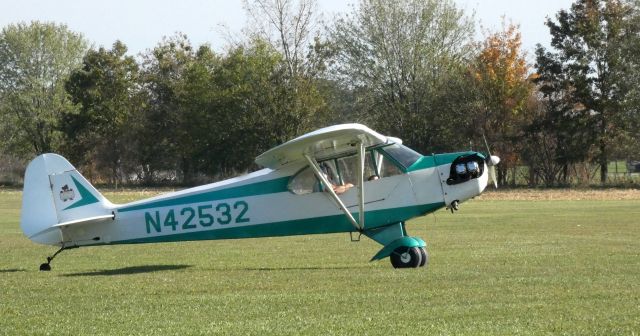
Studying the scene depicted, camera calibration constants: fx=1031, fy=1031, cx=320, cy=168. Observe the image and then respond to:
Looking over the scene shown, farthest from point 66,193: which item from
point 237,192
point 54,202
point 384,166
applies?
point 384,166

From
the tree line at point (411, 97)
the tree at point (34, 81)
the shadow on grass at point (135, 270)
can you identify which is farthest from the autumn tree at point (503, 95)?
the shadow on grass at point (135, 270)

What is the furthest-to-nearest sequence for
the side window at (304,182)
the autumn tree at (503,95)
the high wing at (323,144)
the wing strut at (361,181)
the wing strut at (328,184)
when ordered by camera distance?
the autumn tree at (503,95) < the side window at (304,182) < the wing strut at (328,184) < the wing strut at (361,181) < the high wing at (323,144)

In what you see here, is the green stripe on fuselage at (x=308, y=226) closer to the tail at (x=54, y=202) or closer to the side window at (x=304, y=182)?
the side window at (x=304, y=182)

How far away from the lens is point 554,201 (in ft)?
146

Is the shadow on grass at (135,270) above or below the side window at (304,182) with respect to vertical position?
below

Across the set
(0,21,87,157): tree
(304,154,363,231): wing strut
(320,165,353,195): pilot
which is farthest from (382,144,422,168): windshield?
(0,21,87,157): tree

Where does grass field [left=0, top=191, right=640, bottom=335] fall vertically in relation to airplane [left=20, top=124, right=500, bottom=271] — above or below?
below

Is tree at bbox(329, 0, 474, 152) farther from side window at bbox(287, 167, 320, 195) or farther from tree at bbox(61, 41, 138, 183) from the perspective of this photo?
side window at bbox(287, 167, 320, 195)

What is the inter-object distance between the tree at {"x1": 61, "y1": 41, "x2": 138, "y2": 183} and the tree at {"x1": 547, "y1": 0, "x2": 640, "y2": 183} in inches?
1329

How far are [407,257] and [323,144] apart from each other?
2.14 meters

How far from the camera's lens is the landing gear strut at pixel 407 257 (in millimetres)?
15559

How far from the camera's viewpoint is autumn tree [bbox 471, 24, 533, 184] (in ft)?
203

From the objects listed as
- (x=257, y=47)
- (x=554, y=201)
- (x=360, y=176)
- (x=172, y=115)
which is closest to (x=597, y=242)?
(x=360, y=176)

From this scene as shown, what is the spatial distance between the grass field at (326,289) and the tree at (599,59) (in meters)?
40.6
